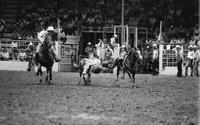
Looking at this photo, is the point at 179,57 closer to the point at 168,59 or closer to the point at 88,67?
the point at 168,59

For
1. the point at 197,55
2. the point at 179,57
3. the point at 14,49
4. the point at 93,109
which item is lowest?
the point at 93,109

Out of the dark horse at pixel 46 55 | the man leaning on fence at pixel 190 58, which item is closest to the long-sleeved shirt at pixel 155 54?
the man leaning on fence at pixel 190 58

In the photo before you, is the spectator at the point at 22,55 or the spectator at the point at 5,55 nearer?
the spectator at the point at 5,55

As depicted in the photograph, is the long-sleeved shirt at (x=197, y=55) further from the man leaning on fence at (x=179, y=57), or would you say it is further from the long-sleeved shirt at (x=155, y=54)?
the long-sleeved shirt at (x=155, y=54)

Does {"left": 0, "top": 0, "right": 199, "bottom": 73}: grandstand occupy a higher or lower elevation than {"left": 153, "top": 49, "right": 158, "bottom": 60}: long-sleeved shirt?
higher

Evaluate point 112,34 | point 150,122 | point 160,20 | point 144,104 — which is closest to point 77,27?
point 112,34

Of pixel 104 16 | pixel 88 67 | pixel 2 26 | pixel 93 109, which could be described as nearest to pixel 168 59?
pixel 104 16

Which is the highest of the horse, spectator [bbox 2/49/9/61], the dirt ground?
spectator [bbox 2/49/9/61]

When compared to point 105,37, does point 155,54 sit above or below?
below

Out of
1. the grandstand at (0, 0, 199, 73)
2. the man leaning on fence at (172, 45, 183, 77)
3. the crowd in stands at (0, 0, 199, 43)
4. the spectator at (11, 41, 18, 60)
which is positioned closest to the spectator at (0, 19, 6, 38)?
the grandstand at (0, 0, 199, 73)

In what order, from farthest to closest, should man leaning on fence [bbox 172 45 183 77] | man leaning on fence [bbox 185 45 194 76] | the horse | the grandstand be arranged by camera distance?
the grandstand
man leaning on fence [bbox 185 45 194 76]
man leaning on fence [bbox 172 45 183 77]
the horse

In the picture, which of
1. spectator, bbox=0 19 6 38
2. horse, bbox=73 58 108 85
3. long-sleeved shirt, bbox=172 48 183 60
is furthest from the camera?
spectator, bbox=0 19 6 38

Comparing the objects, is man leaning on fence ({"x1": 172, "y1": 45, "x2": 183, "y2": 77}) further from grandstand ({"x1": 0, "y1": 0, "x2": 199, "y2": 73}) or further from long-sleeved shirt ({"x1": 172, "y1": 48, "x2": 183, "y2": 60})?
grandstand ({"x1": 0, "y1": 0, "x2": 199, "y2": 73})

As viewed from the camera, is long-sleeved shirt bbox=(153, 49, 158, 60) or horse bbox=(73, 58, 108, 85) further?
long-sleeved shirt bbox=(153, 49, 158, 60)
